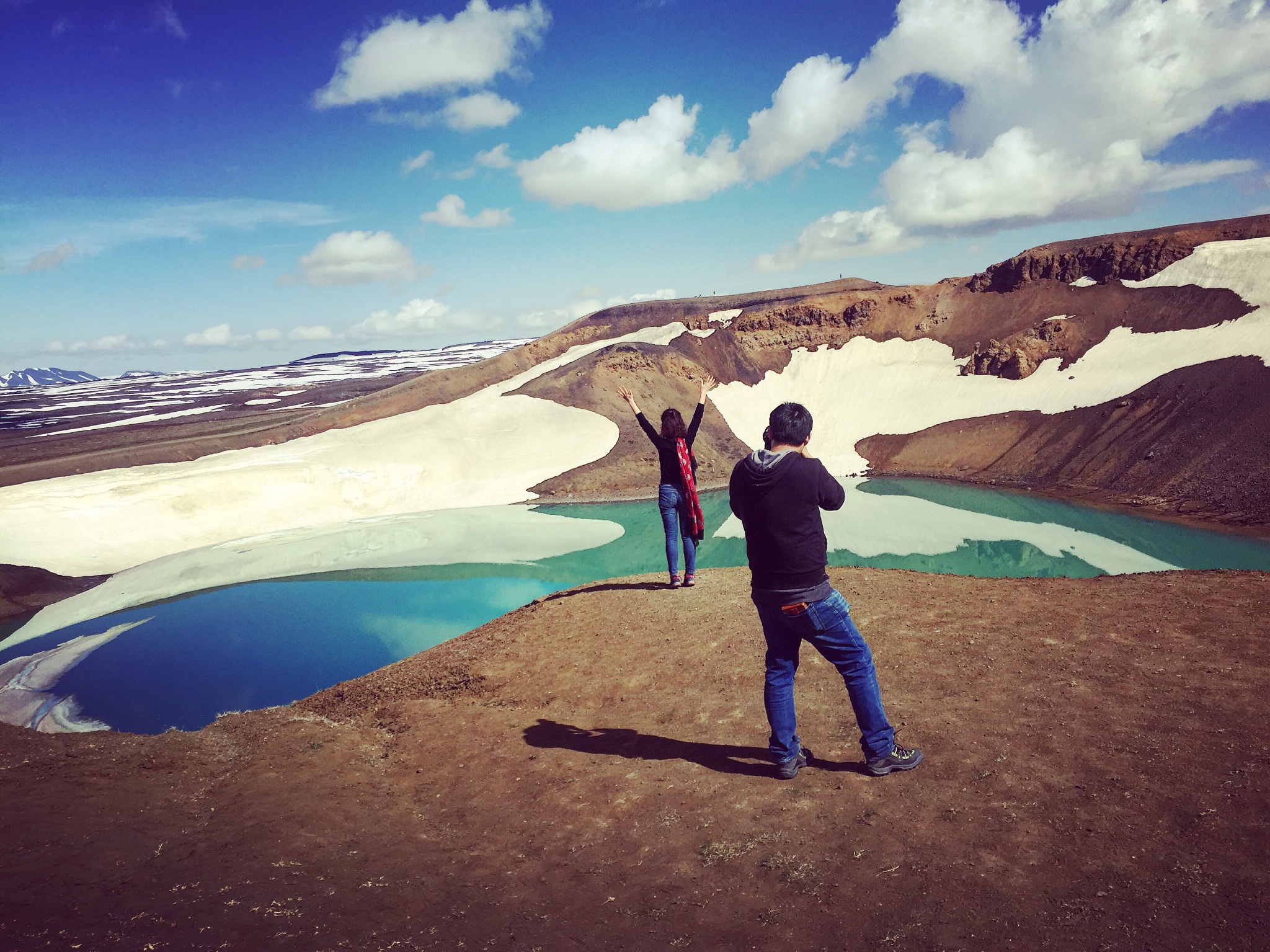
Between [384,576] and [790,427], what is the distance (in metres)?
21.9

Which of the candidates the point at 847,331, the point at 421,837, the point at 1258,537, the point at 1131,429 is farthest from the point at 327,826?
the point at 847,331

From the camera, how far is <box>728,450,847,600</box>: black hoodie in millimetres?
4215

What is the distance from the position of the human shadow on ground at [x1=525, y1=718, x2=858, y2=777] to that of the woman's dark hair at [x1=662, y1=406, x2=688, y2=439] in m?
3.70

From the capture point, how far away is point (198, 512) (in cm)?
3181

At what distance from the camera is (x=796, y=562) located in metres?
4.26

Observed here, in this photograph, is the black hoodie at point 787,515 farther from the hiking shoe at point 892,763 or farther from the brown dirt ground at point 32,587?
the brown dirt ground at point 32,587

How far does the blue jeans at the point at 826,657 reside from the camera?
4.30 m

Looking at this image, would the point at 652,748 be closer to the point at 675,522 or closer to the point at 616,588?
the point at 675,522

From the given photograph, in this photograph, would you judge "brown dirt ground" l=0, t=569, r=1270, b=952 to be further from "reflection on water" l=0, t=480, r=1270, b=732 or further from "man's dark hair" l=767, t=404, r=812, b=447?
"reflection on water" l=0, t=480, r=1270, b=732

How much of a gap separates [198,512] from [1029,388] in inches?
1712

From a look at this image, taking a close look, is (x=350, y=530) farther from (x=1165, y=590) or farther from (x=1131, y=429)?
(x=1131, y=429)

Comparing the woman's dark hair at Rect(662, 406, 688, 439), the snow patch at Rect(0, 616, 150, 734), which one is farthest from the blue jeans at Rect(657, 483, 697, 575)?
the snow patch at Rect(0, 616, 150, 734)

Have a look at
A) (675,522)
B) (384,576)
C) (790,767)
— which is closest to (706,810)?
(790,767)

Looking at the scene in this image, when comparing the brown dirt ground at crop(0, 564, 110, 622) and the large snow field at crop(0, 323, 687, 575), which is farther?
the large snow field at crop(0, 323, 687, 575)
